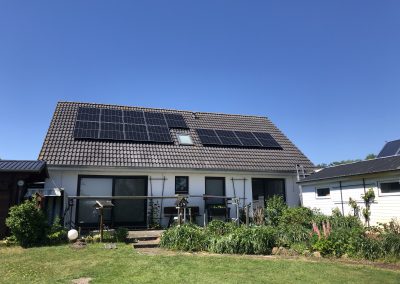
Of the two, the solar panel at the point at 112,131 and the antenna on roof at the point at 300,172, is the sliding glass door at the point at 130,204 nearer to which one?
the solar panel at the point at 112,131

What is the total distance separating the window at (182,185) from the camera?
15459mm

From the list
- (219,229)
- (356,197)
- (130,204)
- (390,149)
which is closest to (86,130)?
(130,204)

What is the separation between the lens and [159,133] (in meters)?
17.7

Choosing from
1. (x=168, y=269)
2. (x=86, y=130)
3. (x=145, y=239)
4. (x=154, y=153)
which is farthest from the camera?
(x=86, y=130)

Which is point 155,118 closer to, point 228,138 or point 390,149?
point 228,138

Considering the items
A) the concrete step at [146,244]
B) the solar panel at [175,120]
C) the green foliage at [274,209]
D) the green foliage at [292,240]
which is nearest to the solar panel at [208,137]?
the solar panel at [175,120]

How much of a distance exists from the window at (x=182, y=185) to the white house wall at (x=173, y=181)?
178mm

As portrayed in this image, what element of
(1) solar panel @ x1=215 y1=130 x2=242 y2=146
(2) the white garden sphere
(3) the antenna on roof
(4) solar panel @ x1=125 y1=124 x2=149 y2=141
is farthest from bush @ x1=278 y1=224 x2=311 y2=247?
(4) solar panel @ x1=125 y1=124 x2=149 y2=141

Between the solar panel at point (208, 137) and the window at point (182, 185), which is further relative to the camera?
the solar panel at point (208, 137)

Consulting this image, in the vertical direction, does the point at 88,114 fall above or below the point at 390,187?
above

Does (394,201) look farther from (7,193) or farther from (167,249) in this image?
(7,193)

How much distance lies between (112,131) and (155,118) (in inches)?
123

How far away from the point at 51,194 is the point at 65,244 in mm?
2718

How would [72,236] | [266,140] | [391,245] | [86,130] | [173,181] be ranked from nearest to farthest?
[391,245] → [72,236] → [173,181] → [86,130] → [266,140]
